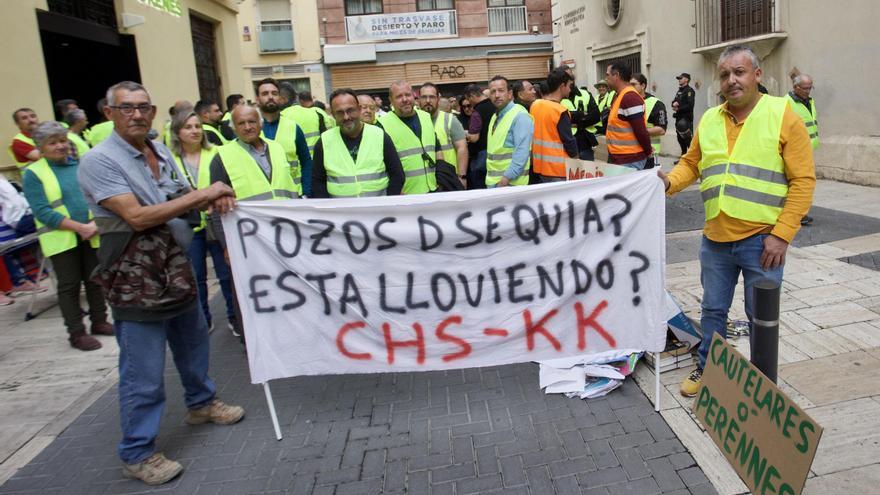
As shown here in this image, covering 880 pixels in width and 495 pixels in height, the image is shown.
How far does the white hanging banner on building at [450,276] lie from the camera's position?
332 centimetres

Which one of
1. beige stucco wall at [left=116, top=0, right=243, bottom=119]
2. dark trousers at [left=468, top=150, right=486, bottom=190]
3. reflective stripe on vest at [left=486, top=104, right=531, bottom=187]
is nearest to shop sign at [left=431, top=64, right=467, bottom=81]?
beige stucco wall at [left=116, top=0, right=243, bottom=119]

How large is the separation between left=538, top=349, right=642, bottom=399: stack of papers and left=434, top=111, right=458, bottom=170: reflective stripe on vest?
313 cm

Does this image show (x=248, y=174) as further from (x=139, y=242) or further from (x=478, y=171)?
(x=478, y=171)

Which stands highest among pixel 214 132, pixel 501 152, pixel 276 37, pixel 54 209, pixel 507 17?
pixel 507 17

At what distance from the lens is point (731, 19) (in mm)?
12422

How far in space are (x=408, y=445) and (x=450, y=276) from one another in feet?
3.15

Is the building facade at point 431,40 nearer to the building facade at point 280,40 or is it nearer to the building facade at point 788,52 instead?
the building facade at point 280,40

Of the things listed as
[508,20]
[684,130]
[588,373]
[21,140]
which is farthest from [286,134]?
[508,20]

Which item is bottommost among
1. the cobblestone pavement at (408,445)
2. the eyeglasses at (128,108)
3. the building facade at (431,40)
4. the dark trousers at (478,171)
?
the cobblestone pavement at (408,445)

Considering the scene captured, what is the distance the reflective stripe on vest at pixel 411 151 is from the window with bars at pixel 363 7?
24646mm

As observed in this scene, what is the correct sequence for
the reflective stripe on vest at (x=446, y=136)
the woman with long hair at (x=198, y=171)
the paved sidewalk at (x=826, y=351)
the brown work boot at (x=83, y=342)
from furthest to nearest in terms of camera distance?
the reflective stripe on vest at (x=446, y=136)
the brown work boot at (x=83, y=342)
the woman with long hair at (x=198, y=171)
the paved sidewalk at (x=826, y=351)

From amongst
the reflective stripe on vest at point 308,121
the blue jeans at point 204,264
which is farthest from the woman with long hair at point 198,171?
the reflective stripe on vest at point 308,121

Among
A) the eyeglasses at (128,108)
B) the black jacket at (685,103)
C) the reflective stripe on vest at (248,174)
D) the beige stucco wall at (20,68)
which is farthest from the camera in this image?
the black jacket at (685,103)

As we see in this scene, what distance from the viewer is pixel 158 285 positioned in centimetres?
314
